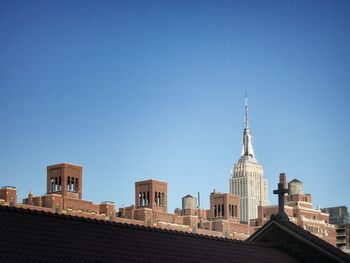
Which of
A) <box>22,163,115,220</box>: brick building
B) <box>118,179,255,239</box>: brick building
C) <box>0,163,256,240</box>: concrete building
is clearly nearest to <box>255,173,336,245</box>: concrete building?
<box>118,179,255,239</box>: brick building

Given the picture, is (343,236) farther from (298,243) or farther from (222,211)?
(298,243)

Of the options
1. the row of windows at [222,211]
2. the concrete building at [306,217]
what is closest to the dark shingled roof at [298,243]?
the row of windows at [222,211]

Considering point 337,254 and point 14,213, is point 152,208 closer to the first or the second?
point 337,254

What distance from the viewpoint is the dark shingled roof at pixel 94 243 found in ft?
83.7

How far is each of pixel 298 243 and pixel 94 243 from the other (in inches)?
477

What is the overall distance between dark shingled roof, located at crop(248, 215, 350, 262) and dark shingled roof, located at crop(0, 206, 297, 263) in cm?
327

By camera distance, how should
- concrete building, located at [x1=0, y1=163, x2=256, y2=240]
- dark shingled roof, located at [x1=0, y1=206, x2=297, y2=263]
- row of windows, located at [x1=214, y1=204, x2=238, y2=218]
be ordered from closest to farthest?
dark shingled roof, located at [x1=0, y1=206, x2=297, y2=263] → concrete building, located at [x1=0, y1=163, x2=256, y2=240] → row of windows, located at [x1=214, y1=204, x2=238, y2=218]

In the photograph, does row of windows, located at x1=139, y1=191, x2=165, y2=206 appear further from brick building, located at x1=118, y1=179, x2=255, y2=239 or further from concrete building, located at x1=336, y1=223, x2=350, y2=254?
concrete building, located at x1=336, y1=223, x2=350, y2=254

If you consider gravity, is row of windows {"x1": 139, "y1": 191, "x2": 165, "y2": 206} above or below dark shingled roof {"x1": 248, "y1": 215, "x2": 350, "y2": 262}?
above

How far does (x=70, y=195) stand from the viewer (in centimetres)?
12131

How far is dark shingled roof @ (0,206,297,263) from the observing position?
83.7 feet

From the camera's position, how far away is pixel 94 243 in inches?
1094

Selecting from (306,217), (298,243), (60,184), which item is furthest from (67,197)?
(298,243)

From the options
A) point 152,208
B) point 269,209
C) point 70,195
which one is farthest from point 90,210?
point 269,209
